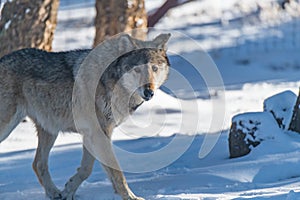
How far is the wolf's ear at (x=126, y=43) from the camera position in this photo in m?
6.31

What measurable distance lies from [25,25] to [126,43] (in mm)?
5053

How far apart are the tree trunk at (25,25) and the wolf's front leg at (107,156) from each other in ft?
16.3

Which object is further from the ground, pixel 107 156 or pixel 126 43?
pixel 126 43

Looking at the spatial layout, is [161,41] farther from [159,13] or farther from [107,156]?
[159,13]

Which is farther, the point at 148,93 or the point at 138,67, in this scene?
the point at 138,67

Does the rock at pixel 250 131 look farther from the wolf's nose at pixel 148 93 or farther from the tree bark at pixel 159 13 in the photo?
the tree bark at pixel 159 13

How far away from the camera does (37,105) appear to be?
262 inches

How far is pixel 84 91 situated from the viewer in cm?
638

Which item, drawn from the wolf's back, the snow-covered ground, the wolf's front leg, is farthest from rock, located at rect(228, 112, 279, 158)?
the wolf's back

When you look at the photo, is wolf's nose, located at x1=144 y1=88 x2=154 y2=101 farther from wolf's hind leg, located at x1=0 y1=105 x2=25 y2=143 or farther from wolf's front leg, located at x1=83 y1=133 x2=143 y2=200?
wolf's hind leg, located at x1=0 y1=105 x2=25 y2=143

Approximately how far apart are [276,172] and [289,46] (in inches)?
501

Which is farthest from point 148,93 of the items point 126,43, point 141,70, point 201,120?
point 201,120

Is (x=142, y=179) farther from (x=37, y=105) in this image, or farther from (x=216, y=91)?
(x=216, y=91)

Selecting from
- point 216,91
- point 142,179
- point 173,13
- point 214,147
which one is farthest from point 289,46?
point 142,179
